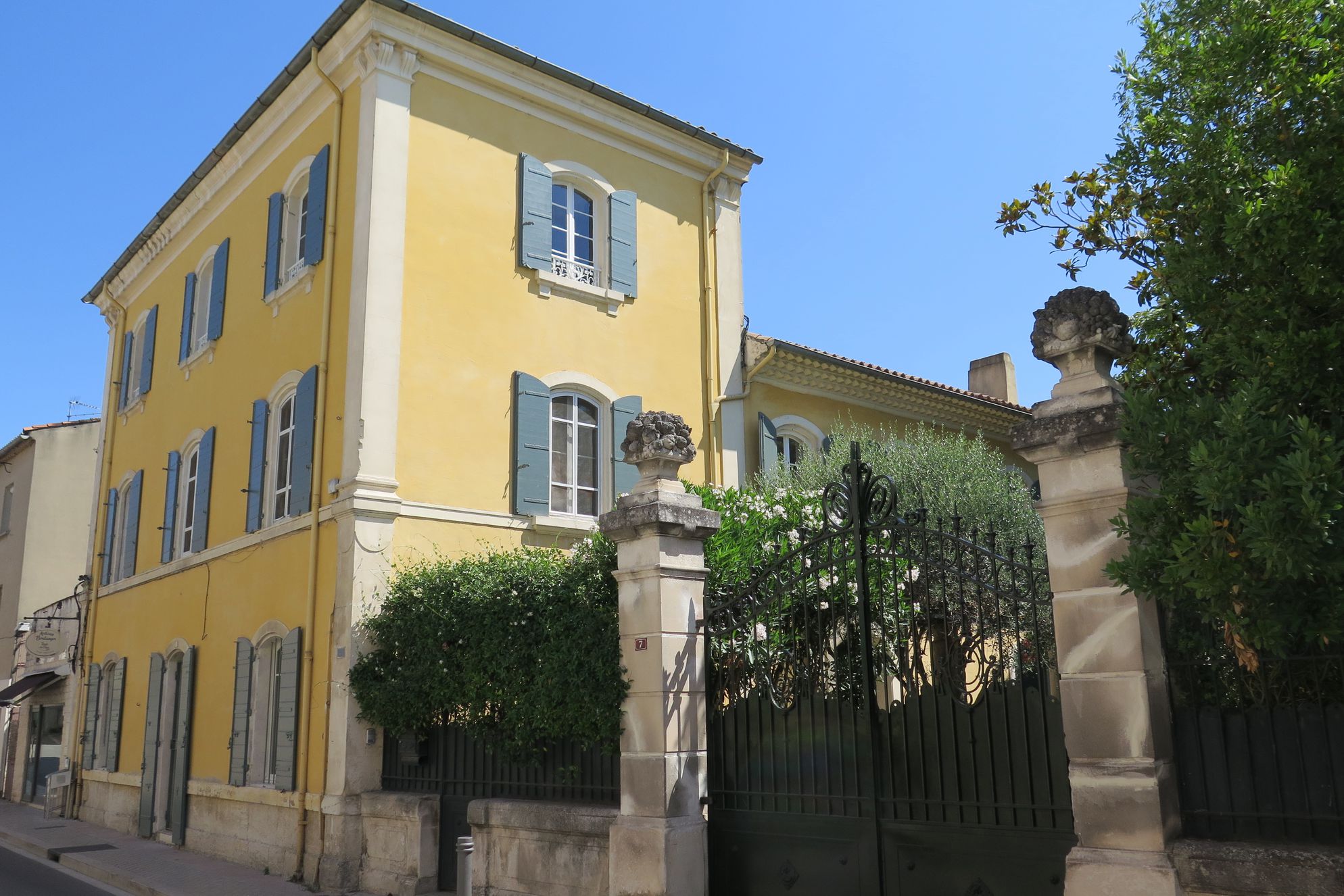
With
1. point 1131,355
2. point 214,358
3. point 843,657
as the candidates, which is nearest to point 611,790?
point 843,657

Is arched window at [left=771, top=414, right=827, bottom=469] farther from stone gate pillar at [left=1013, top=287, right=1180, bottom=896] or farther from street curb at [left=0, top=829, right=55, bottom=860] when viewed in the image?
street curb at [left=0, top=829, right=55, bottom=860]

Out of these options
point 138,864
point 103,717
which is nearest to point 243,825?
point 138,864

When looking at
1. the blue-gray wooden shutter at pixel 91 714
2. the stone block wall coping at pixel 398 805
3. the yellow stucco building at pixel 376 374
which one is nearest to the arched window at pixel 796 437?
the yellow stucco building at pixel 376 374

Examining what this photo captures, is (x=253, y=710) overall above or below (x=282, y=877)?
above

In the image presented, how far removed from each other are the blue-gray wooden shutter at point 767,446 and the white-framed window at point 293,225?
256 inches

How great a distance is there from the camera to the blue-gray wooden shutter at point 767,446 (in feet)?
50.4

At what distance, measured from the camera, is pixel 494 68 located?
544 inches

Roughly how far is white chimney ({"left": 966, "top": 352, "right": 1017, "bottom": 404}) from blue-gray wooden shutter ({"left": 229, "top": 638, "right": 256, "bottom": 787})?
14.4 meters

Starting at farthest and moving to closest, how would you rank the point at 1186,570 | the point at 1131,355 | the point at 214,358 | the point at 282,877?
the point at 214,358
the point at 282,877
the point at 1131,355
the point at 1186,570

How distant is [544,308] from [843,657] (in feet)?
20.8

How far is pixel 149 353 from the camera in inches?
754

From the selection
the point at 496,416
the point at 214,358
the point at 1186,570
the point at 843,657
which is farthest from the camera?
the point at 214,358

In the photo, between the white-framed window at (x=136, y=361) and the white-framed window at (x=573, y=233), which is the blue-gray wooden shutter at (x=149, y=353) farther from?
the white-framed window at (x=573, y=233)

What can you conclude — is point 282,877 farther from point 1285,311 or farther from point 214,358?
point 1285,311
